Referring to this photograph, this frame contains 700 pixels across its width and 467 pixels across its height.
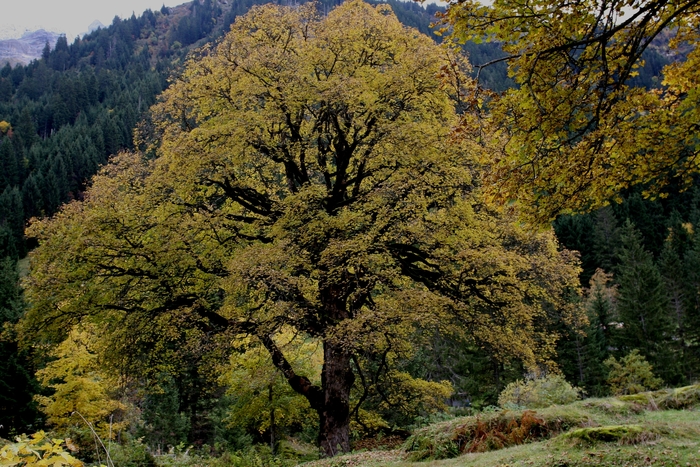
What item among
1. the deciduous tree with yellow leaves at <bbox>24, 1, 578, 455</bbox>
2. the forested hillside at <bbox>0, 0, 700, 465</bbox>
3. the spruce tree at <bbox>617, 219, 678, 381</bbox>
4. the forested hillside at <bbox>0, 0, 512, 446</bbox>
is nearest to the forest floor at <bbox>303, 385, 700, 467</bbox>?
the forested hillside at <bbox>0, 0, 700, 465</bbox>

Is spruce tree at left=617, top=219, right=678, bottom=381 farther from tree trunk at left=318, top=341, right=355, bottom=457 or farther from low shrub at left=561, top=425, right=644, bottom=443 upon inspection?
low shrub at left=561, top=425, right=644, bottom=443

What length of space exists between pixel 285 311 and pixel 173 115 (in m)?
6.48

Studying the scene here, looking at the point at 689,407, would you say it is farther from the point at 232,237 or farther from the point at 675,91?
the point at 232,237

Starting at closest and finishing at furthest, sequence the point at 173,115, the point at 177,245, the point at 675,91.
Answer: the point at 675,91
the point at 177,245
the point at 173,115

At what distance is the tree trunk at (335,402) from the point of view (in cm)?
1116

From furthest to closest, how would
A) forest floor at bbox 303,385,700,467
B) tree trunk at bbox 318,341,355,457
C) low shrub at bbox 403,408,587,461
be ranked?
tree trunk at bbox 318,341,355,457, low shrub at bbox 403,408,587,461, forest floor at bbox 303,385,700,467

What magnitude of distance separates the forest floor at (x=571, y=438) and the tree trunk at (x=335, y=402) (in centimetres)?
280

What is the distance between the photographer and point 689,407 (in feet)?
25.9

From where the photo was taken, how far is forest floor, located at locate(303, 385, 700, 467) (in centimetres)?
510

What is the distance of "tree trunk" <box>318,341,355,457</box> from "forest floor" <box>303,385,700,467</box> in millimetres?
2802

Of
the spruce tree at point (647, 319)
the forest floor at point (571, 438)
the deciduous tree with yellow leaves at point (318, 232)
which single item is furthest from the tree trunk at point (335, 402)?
the spruce tree at point (647, 319)

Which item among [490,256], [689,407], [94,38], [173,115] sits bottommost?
[689,407]

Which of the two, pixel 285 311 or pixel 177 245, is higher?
pixel 177 245

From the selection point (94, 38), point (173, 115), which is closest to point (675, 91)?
point (173, 115)
